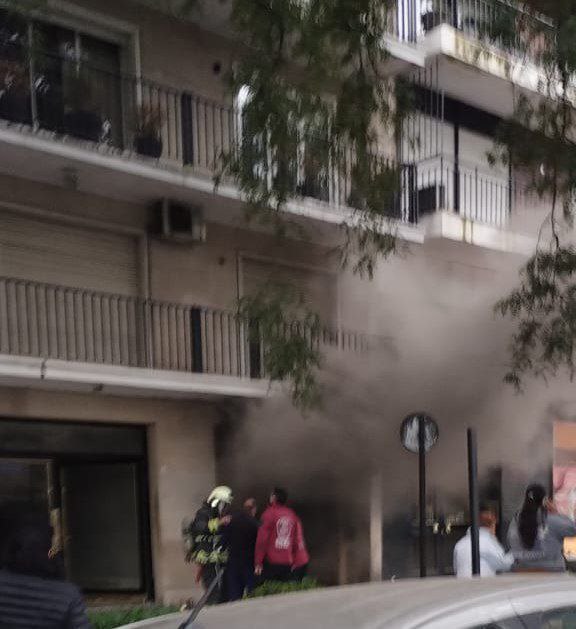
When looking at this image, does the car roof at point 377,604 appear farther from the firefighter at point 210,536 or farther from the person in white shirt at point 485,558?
the firefighter at point 210,536

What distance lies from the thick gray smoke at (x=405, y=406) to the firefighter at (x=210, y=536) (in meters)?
2.02

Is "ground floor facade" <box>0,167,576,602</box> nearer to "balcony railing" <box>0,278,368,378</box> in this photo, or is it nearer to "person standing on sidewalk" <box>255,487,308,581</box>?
"balcony railing" <box>0,278,368,378</box>

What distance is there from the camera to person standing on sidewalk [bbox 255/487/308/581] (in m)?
9.23

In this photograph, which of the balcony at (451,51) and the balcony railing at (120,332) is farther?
the balcony at (451,51)

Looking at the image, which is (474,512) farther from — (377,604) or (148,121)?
(148,121)

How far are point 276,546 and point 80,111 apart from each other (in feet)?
17.5

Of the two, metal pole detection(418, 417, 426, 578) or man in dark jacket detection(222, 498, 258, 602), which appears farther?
man in dark jacket detection(222, 498, 258, 602)

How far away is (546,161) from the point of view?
8539 millimetres

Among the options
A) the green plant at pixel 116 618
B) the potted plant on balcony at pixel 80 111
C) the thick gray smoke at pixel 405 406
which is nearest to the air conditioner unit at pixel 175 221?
the potted plant on balcony at pixel 80 111

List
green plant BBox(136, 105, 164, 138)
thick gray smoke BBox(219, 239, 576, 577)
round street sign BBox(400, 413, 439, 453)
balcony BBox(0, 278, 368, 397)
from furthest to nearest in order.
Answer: thick gray smoke BBox(219, 239, 576, 577) → green plant BBox(136, 105, 164, 138) → balcony BBox(0, 278, 368, 397) → round street sign BBox(400, 413, 439, 453)

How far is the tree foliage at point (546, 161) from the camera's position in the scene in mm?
7656

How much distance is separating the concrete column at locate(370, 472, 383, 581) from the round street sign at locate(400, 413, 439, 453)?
4.07 meters

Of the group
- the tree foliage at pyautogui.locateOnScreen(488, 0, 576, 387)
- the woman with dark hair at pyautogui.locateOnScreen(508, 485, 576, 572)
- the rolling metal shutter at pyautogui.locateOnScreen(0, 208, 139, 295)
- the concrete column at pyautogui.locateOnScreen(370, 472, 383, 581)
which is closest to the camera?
the woman with dark hair at pyautogui.locateOnScreen(508, 485, 576, 572)

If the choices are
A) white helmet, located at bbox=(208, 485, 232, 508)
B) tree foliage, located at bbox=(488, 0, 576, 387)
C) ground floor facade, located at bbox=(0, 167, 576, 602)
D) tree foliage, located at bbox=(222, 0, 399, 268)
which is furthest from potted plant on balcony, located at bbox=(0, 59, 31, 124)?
tree foliage, located at bbox=(488, 0, 576, 387)
